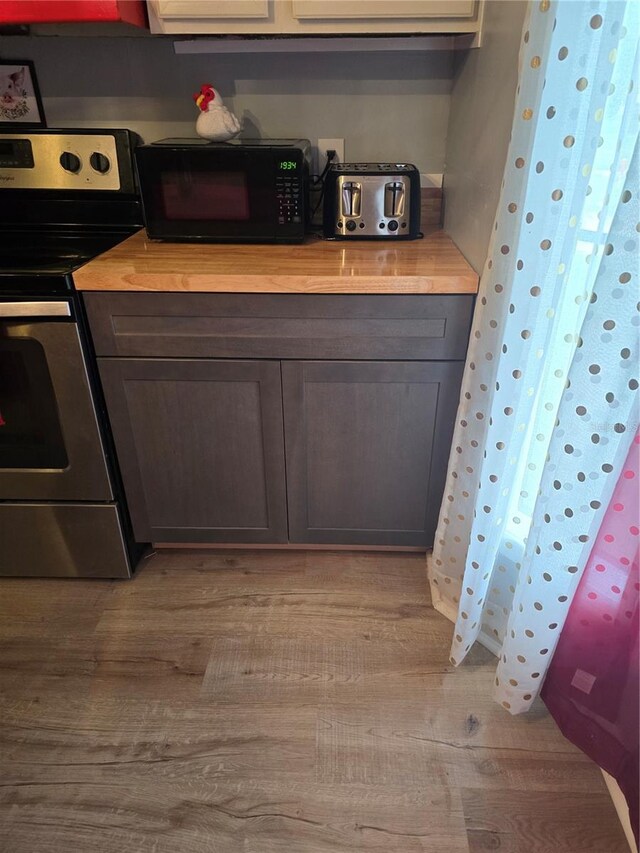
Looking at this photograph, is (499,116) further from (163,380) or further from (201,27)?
(163,380)

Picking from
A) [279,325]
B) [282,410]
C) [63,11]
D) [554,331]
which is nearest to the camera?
[554,331]

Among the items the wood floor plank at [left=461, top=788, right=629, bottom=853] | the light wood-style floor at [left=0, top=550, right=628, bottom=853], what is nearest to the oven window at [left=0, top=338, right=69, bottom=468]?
the light wood-style floor at [left=0, top=550, right=628, bottom=853]

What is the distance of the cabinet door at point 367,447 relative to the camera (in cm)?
151

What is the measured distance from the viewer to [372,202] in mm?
1631

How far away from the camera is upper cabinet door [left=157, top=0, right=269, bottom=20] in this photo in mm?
1418

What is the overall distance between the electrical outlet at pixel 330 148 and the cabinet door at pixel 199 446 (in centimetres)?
79

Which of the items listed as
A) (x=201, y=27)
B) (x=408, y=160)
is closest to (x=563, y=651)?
(x=408, y=160)

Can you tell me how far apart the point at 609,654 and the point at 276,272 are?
1096 millimetres

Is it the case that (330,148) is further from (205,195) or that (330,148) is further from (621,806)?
(621,806)

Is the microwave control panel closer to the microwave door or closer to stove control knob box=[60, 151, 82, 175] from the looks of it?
the microwave door

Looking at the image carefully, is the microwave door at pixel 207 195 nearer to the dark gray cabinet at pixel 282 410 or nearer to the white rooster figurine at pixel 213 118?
the white rooster figurine at pixel 213 118

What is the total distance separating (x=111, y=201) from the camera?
5.94 ft

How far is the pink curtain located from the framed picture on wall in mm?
1901

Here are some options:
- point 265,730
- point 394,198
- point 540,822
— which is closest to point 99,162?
point 394,198
